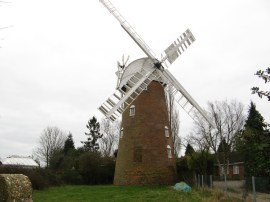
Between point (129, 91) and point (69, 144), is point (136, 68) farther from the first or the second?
point (69, 144)

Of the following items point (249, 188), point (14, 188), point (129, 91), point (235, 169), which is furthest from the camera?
point (235, 169)

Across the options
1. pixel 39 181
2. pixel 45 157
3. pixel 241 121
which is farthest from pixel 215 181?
pixel 45 157

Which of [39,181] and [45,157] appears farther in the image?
[45,157]

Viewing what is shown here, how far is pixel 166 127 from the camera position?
2711cm

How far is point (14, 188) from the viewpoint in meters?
7.25

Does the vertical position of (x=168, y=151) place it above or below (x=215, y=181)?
above

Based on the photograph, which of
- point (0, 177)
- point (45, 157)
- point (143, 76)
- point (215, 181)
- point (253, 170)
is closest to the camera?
point (0, 177)

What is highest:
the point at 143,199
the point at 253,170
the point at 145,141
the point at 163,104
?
the point at 163,104

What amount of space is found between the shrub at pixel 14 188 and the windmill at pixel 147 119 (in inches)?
672

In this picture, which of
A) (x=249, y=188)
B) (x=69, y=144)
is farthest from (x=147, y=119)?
(x=69, y=144)

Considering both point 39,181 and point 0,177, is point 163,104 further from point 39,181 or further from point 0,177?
point 0,177

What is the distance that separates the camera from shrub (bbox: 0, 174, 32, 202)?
7105 mm

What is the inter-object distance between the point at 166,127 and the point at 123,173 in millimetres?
4687

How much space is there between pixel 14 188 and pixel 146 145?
18982 millimetres
